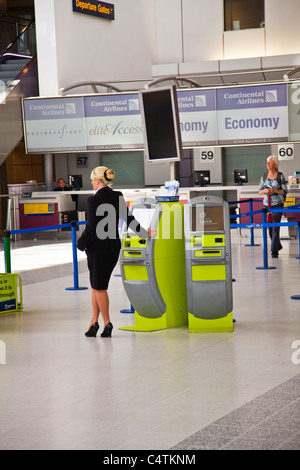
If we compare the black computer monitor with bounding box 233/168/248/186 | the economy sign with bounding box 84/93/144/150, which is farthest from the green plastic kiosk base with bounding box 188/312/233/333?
the black computer monitor with bounding box 233/168/248/186

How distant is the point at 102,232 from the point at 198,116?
29.5ft

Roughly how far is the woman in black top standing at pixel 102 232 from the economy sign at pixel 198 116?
8532mm

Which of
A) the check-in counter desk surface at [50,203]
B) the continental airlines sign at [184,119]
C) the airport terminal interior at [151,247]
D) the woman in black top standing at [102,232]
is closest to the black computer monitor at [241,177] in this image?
the airport terminal interior at [151,247]

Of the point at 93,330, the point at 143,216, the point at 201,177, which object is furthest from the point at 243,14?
the point at 93,330

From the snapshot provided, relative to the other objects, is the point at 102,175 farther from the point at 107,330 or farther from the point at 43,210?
the point at 43,210

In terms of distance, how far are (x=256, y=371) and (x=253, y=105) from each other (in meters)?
9.80

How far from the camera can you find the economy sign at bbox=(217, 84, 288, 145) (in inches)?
571

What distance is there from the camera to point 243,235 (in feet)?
53.8

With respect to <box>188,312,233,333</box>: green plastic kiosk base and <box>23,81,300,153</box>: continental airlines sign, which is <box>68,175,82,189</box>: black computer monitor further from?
<box>188,312,233,333</box>: green plastic kiosk base

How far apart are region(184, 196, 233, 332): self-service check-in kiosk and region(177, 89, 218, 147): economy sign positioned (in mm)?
8480

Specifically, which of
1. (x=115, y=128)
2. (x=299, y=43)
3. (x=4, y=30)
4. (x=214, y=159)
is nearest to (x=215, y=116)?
(x=115, y=128)

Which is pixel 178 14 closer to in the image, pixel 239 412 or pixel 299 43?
pixel 299 43

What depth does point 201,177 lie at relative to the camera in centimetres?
1750
